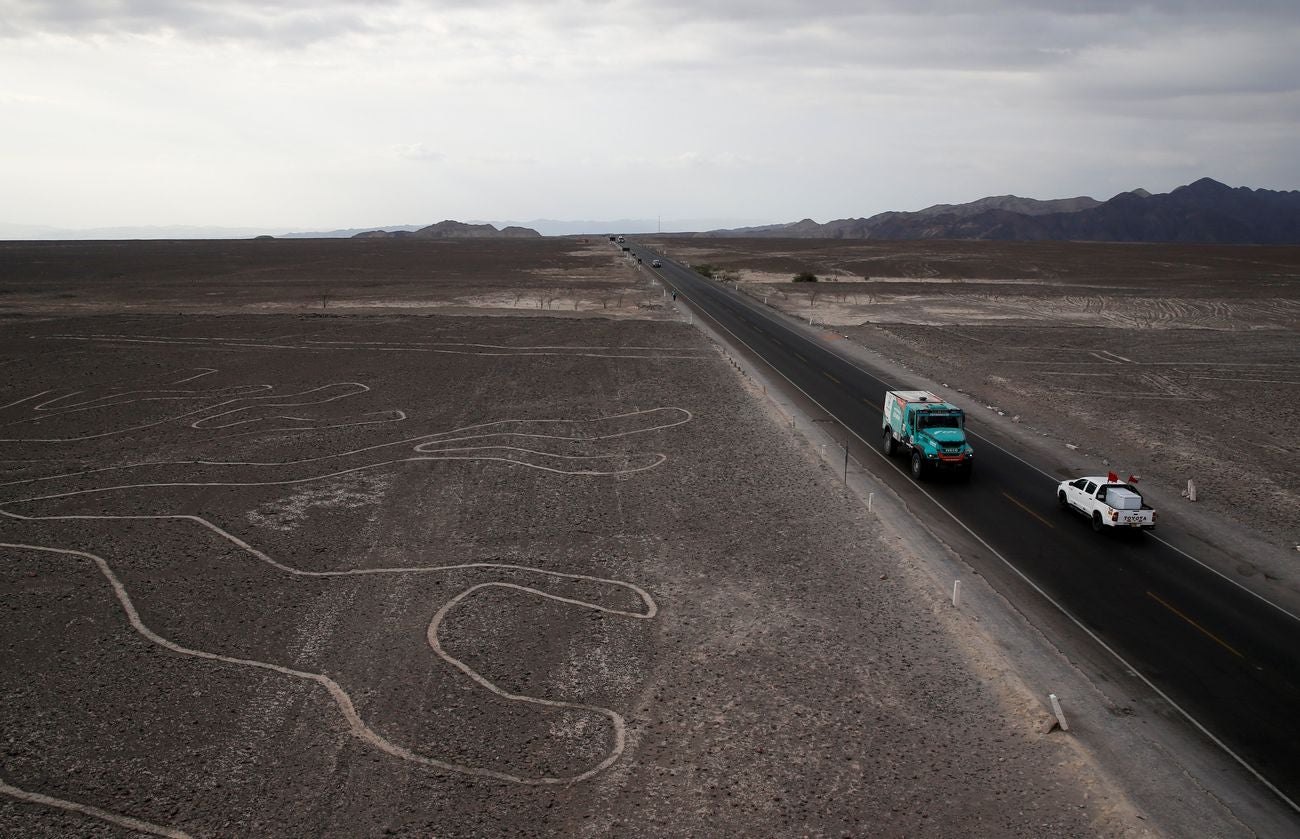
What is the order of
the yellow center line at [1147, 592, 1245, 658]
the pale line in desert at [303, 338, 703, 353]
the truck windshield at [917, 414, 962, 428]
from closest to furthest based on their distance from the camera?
1. the yellow center line at [1147, 592, 1245, 658]
2. the truck windshield at [917, 414, 962, 428]
3. the pale line in desert at [303, 338, 703, 353]

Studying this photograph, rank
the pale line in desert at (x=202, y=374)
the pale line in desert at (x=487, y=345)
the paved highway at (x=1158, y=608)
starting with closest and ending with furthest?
the paved highway at (x=1158, y=608), the pale line in desert at (x=202, y=374), the pale line in desert at (x=487, y=345)

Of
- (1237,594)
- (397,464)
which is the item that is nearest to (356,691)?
(397,464)

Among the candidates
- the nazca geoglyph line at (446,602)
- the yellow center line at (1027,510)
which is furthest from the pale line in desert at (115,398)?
the yellow center line at (1027,510)

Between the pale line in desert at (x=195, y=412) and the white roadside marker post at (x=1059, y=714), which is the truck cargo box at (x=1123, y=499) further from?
the pale line in desert at (x=195, y=412)

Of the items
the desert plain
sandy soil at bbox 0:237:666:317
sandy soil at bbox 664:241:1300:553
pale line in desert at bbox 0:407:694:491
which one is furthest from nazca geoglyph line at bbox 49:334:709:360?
sandy soil at bbox 0:237:666:317

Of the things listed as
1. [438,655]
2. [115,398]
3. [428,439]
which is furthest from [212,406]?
[438,655]

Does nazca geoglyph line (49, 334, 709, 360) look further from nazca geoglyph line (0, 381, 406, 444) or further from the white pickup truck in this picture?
the white pickup truck
